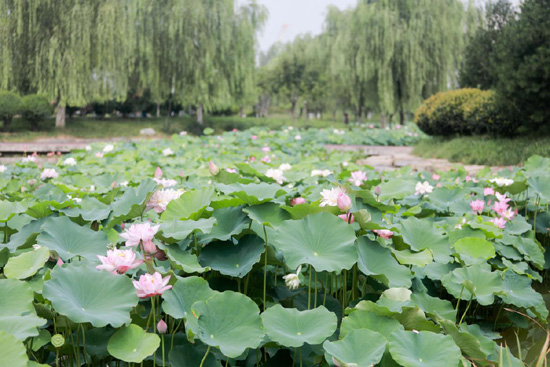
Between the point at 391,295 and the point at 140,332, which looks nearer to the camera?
the point at 140,332

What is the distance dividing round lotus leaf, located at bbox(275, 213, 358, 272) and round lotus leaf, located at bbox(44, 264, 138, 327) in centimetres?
35

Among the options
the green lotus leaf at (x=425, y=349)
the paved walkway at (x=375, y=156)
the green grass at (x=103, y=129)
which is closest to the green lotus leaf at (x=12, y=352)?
the green lotus leaf at (x=425, y=349)

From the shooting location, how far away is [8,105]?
523 inches

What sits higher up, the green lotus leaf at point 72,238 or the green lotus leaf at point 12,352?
the green lotus leaf at point 72,238

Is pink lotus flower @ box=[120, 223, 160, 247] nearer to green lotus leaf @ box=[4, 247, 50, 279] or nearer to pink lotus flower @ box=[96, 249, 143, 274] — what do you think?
pink lotus flower @ box=[96, 249, 143, 274]

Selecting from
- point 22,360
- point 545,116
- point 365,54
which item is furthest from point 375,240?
point 365,54

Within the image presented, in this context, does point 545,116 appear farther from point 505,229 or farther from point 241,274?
point 241,274

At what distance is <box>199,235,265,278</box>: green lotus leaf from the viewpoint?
3.52ft

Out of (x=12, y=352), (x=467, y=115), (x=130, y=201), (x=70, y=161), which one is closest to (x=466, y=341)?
(x=12, y=352)

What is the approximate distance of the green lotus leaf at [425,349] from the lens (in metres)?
0.85

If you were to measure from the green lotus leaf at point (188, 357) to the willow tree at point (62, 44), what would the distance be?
1272 cm

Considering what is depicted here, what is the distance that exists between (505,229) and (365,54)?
12.5 m

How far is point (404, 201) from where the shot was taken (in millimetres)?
2160

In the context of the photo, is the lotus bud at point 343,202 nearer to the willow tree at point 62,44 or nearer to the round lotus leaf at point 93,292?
the round lotus leaf at point 93,292
